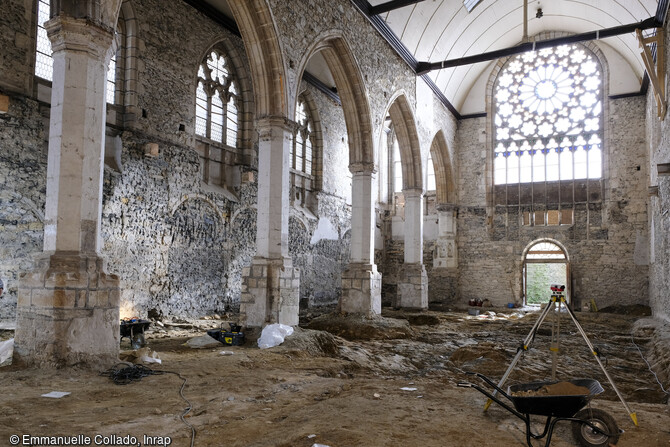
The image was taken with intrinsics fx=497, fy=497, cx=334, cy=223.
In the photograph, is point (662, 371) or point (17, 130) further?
point (17, 130)

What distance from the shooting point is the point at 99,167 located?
5.44m

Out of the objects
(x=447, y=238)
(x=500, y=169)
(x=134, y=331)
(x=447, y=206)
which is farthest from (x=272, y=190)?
(x=500, y=169)

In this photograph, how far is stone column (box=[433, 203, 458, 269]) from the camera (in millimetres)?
17812

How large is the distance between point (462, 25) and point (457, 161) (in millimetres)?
5557

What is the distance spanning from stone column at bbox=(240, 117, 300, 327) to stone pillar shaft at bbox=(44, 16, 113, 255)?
119 inches

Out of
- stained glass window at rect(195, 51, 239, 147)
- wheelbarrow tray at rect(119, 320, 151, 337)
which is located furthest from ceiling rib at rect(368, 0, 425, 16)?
wheelbarrow tray at rect(119, 320, 151, 337)

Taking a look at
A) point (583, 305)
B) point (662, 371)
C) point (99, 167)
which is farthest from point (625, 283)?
point (99, 167)

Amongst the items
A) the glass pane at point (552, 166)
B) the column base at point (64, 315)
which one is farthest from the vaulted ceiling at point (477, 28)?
the column base at point (64, 315)

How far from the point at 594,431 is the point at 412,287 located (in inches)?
431

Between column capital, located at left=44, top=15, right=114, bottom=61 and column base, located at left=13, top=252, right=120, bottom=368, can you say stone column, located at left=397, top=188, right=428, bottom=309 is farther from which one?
column capital, located at left=44, top=15, right=114, bottom=61

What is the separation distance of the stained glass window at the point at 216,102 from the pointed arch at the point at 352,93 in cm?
286

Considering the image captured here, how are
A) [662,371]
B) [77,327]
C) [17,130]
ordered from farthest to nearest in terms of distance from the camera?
[17,130]
[662,371]
[77,327]

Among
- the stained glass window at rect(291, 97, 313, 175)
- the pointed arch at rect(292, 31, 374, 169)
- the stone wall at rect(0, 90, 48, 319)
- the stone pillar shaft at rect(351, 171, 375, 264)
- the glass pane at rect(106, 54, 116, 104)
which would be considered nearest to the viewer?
the stone wall at rect(0, 90, 48, 319)

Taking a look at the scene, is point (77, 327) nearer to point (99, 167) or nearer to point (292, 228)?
point (99, 167)
